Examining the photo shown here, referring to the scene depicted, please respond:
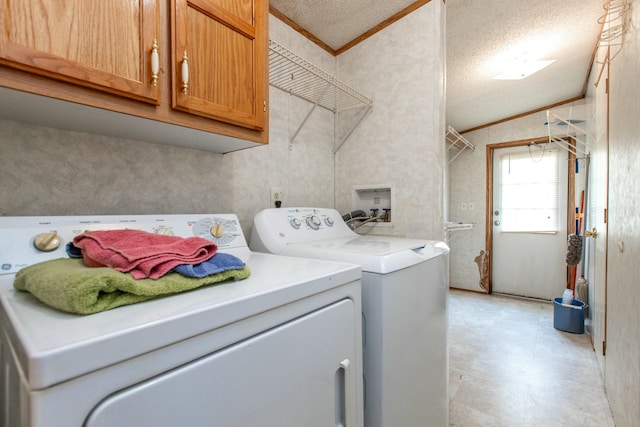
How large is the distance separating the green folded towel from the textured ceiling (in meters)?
1.75

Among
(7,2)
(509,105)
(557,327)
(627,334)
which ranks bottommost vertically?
(557,327)

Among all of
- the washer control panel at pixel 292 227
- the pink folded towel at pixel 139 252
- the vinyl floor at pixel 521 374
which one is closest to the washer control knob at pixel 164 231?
the pink folded towel at pixel 139 252

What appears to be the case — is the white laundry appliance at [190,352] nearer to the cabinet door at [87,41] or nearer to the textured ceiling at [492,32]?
the cabinet door at [87,41]

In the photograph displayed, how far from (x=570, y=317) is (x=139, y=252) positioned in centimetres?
371

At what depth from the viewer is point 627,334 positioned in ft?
4.66

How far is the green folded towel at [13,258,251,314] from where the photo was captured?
48 centimetres

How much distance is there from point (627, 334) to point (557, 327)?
6.13 feet

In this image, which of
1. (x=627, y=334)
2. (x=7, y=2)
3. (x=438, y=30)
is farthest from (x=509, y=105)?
(x=7, y=2)

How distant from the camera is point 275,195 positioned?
1734 millimetres

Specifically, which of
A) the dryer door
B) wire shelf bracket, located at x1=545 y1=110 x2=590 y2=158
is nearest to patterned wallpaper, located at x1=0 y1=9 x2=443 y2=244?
the dryer door

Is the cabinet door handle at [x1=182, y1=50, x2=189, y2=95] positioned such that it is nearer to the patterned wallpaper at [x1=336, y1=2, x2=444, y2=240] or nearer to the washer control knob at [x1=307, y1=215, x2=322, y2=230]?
the washer control knob at [x1=307, y1=215, x2=322, y2=230]

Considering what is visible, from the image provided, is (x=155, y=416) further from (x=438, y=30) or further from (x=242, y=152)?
(x=438, y=30)

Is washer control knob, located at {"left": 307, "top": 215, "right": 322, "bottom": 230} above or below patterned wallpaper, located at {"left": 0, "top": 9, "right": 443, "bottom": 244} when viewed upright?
below

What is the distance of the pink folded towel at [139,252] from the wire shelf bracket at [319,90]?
1.12 m
